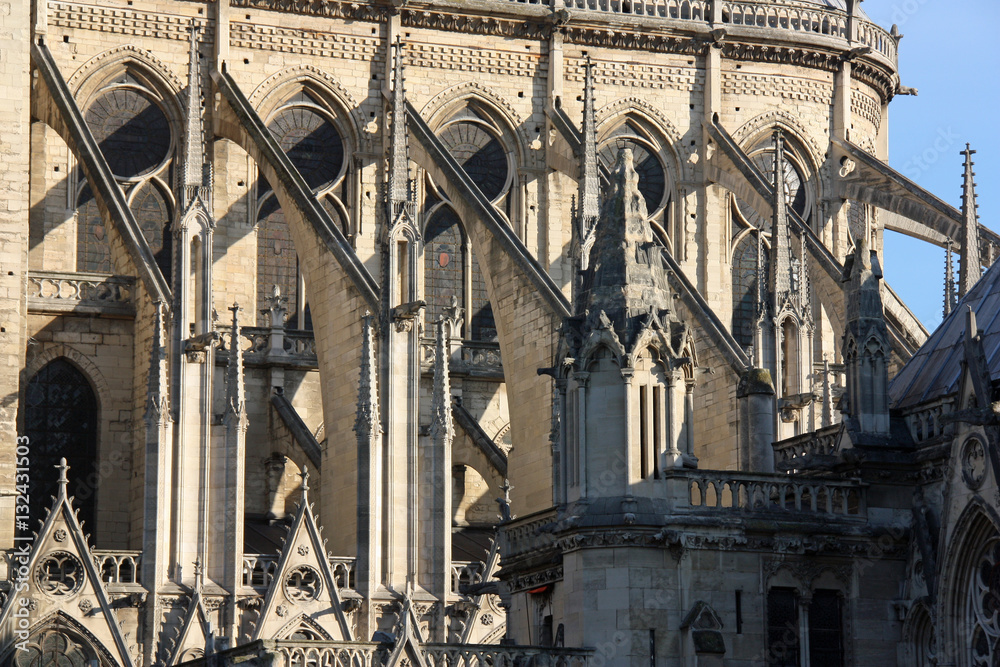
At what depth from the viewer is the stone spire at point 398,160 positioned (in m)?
35.3

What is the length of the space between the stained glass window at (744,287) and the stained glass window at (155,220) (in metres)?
12.4

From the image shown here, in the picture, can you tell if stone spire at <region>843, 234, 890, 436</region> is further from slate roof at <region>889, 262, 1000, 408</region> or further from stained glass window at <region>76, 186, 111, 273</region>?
stained glass window at <region>76, 186, 111, 273</region>

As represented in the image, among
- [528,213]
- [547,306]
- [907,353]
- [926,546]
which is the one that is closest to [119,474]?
[547,306]

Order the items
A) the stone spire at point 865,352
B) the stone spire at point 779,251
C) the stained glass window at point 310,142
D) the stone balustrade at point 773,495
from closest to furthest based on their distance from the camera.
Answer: the stone balustrade at point 773,495 < the stone spire at point 865,352 < the stone spire at point 779,251 < the stained glass window at point 310,142

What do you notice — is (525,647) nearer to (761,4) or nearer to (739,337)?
(739,337)

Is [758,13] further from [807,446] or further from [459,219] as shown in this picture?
[807,446]

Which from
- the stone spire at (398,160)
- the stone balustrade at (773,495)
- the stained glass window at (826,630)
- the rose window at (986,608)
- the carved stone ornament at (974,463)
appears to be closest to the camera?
the carved stone ornament at (974,463)

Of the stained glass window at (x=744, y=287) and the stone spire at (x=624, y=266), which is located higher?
the stained glass window at (x=744, y=287)

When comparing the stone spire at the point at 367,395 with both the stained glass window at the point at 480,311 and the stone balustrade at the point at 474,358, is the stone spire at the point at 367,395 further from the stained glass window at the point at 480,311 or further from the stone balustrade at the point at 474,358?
the stained glass window at the point at 480,311

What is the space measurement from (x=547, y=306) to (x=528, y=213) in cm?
741

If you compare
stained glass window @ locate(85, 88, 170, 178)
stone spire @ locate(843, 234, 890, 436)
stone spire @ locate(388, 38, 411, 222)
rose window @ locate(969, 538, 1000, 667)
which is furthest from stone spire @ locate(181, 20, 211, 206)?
rose window @ locate(969, 538, 1000, 667)

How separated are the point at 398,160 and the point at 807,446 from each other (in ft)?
41.7

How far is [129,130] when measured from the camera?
134 ft

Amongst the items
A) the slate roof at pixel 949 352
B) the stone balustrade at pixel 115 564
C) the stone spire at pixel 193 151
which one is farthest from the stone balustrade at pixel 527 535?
the stone spire at pixel 193 151
